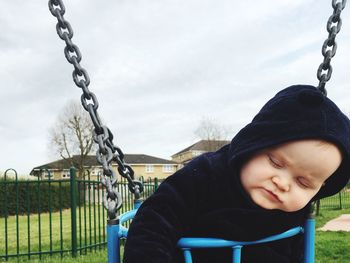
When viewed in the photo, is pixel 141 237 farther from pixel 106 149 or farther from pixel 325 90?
pixel 325 90

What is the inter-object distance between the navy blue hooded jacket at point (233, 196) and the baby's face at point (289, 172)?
0.09 ft

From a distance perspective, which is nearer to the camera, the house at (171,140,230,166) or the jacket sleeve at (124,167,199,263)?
the jacket sleeve at (124,167,199,263)

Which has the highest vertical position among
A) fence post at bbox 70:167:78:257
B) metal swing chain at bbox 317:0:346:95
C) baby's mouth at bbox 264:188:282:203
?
metal swing chain at bbox 317:0:346:95

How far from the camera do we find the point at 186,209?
4.95 feet

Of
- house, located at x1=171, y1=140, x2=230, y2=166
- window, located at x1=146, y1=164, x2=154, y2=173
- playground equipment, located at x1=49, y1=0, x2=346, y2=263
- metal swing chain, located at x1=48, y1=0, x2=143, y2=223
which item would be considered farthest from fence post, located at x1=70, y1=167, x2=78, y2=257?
window, located at x1=146, y1=164, x2=154, y2=173

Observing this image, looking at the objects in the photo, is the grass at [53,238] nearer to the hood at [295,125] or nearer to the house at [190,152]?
the hood at [295,125]

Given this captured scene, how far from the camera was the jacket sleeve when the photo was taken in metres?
1.37

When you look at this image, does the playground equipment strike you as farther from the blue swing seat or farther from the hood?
the hood

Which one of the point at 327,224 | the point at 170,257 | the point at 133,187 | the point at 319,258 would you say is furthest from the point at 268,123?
the point at 327,224

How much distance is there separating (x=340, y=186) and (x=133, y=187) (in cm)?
93

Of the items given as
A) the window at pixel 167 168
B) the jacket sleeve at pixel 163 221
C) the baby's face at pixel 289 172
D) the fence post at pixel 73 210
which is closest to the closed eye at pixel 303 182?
the baby's face at pixel 289 172

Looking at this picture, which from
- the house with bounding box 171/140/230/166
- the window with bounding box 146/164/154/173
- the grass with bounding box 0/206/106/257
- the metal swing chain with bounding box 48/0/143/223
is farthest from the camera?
the house with bounding box 171/140/230/166

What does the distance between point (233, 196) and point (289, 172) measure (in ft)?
0.73

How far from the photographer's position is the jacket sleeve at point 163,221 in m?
1.37
